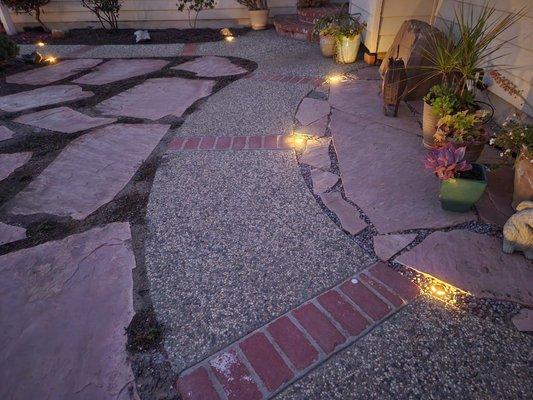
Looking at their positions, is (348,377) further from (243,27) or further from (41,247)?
(243,27)

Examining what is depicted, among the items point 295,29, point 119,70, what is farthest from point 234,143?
point 295,29

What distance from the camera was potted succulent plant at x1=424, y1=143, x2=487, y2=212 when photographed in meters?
1.92

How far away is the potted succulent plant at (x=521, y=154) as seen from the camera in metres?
1.90

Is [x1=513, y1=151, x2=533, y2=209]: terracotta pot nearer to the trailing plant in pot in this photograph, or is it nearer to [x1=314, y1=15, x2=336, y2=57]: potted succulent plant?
[x1=314, y1=15, x2=336, y2=57]: potted succulent plant

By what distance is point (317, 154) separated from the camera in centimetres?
277

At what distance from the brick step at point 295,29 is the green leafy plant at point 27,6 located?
4.81 metres

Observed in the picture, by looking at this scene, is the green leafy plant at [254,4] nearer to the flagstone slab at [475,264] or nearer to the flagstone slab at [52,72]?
the flagstone slab at [52,72]

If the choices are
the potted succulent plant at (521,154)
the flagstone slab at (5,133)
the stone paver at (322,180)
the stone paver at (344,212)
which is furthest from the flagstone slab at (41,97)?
the potted succulent plant at (521,154)

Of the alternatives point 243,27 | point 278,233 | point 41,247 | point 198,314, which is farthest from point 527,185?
point 243,27

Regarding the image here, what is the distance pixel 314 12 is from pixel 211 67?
253cm

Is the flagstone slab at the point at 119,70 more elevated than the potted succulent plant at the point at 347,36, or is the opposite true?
the potted succulent plant at the point at 347,36

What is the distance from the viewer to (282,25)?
6.27m

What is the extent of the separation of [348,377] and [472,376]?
0.48 m

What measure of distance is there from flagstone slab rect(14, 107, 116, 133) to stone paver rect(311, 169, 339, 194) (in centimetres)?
223
